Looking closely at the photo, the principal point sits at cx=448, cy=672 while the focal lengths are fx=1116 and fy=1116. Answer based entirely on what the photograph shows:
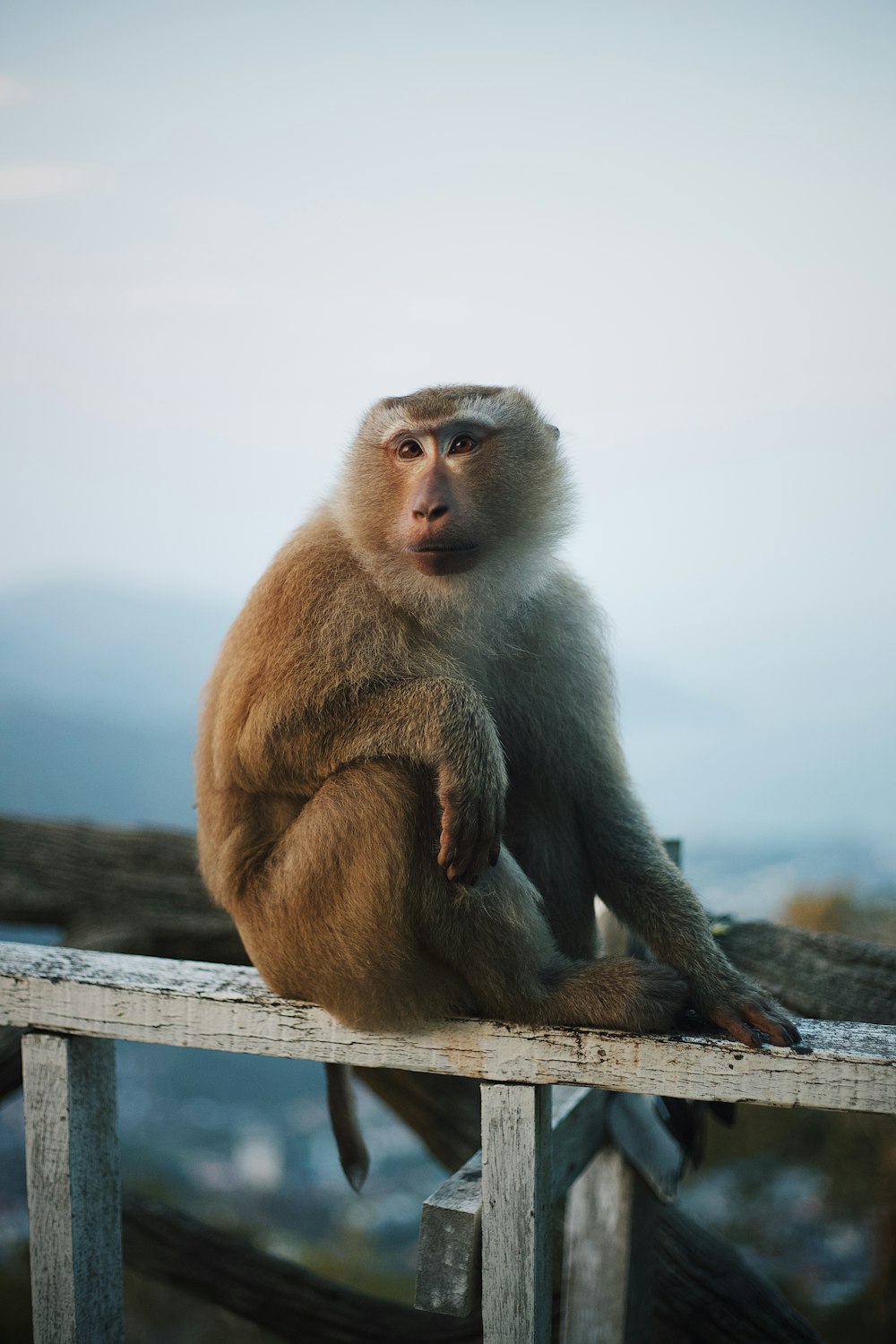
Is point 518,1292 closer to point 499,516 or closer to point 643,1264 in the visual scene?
point 643,1264

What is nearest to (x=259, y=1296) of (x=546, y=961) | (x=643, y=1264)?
(x=643, y=1264)

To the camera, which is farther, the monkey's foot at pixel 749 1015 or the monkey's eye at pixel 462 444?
the monkey's eye at pixel 462 444

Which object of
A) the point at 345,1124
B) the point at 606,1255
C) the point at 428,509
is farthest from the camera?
the point at 606,1255

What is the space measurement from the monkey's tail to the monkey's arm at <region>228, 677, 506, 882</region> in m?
0.65

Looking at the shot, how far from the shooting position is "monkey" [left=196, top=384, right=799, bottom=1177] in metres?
1.69

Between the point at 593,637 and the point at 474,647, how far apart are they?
13.1 inches

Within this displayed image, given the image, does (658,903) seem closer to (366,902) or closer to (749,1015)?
(749,1015)

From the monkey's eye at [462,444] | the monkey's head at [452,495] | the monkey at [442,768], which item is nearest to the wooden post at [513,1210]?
the monkey at [442,768]

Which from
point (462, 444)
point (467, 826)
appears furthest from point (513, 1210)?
point (462, 444)

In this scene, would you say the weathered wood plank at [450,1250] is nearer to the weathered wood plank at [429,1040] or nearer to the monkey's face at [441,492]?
the weathered wood plank at [429,1040]

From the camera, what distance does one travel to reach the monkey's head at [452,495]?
6.32 ft

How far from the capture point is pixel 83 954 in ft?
6.29

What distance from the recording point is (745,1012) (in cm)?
169

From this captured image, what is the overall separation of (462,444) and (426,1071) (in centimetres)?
108
